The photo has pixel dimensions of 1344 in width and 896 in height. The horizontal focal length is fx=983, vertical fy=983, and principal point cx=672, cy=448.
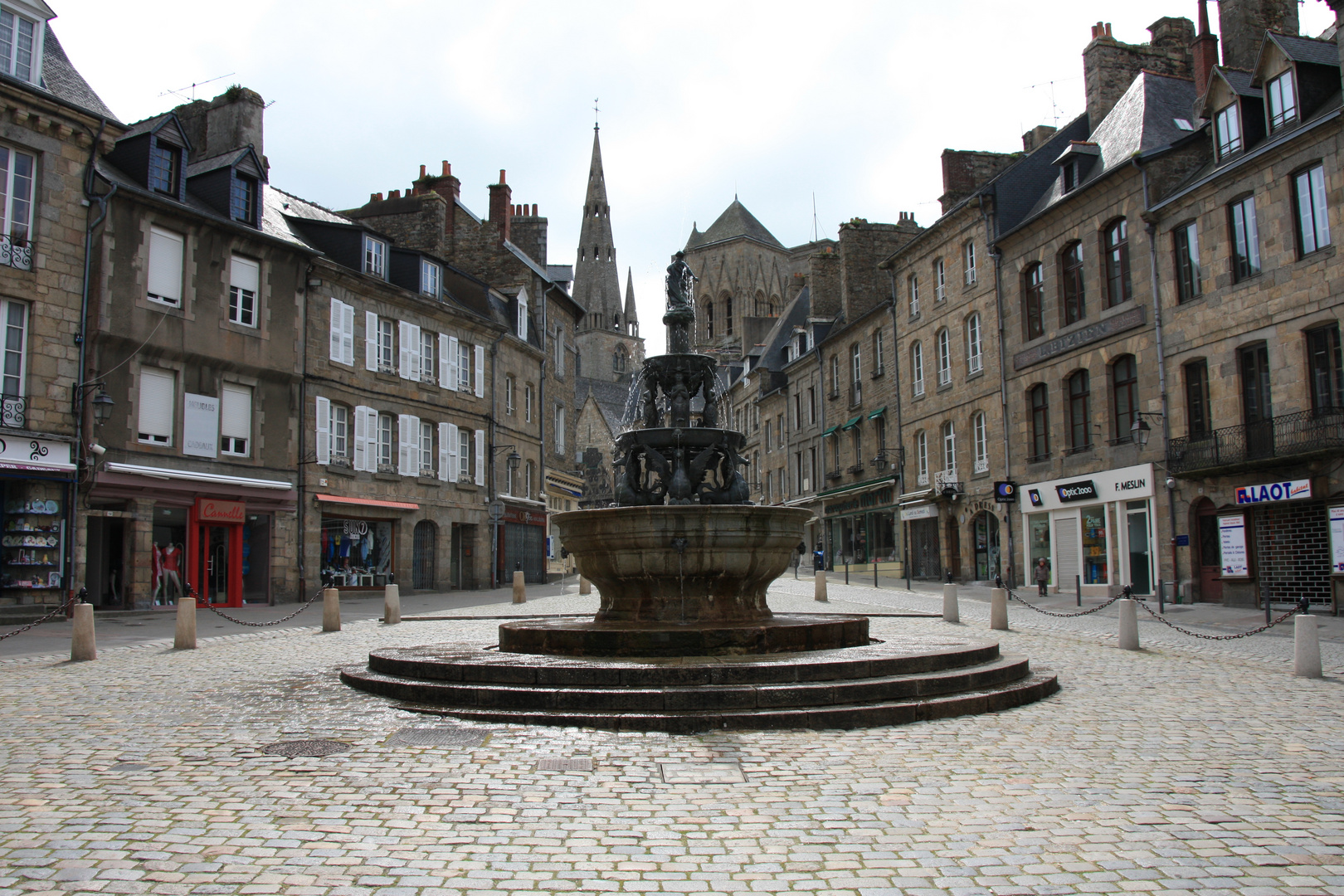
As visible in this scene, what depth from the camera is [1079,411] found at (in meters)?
24.2

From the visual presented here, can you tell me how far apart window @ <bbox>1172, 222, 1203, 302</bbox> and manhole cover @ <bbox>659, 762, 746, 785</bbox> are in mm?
18439

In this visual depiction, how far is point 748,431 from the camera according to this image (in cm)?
5478

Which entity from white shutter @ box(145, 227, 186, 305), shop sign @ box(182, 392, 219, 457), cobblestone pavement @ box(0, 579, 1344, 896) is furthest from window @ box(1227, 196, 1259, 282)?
white shutter @ box(145, 227, 186, 305)

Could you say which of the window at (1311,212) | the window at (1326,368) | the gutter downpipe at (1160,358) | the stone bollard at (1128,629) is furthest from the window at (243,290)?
the window at (1311,212)

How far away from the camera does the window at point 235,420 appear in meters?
21.9

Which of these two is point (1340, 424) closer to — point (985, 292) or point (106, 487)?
point (985, 292)

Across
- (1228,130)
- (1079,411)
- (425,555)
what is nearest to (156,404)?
(425,555)

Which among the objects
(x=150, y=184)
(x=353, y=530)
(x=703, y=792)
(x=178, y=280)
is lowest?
(x=703, y=792)

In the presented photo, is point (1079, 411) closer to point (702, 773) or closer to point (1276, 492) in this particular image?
point (1276, 492)

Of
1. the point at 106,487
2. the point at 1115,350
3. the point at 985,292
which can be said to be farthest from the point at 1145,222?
the point at 106,487

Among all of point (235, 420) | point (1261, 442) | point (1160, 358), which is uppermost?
point (1160, 358)

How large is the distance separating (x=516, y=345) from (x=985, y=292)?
15507 millimetres

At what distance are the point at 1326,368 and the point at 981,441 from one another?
463 inches

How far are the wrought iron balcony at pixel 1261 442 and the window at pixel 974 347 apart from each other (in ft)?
27.4
